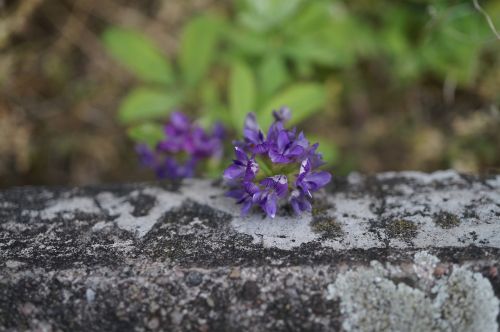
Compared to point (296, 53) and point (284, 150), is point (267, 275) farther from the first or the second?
point (296, 53)

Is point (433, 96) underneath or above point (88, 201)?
above

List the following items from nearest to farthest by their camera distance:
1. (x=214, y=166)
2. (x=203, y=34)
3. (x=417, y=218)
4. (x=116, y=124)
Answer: (x=417, y=218) → (x=214, y=166) → (x=203, y=34) → (x=116, y=124)

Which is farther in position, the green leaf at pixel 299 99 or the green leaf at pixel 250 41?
the green leaf at pixel 250 41

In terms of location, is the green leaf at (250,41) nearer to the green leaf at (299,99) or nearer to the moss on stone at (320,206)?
the green leaf at (299,99)

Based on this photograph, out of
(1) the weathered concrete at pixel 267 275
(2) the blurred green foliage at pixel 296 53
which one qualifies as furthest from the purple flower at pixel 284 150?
(2) the blurred green foliage at pixel 296 53

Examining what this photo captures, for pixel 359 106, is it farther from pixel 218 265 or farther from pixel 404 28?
pixel 218 265

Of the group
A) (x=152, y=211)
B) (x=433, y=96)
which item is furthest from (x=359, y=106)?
(x=152, y=211)
